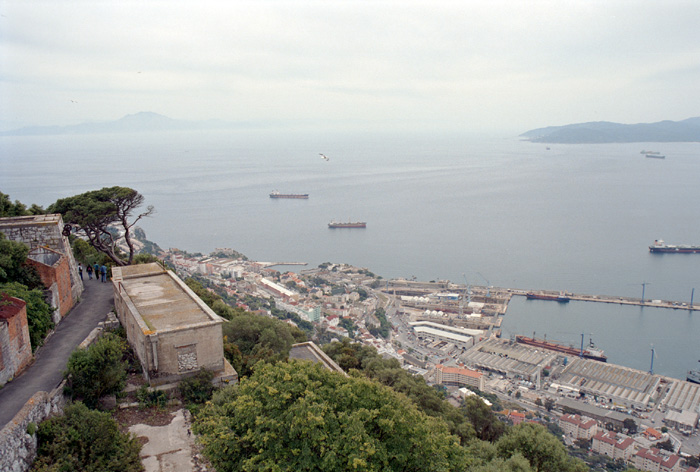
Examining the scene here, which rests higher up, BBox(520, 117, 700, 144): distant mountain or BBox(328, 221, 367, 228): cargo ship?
BBox(520, 117, 700, 144): distant mountain

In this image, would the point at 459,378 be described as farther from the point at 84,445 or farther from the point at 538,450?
the point at 84,445

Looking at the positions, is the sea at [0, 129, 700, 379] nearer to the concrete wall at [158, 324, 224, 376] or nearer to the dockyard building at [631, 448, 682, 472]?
the dockyard building at [631, 448, 682, 472]

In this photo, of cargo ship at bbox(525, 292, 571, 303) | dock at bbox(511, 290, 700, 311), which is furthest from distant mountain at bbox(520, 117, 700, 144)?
cargo ship at bbox(525, 292, 571, 303)

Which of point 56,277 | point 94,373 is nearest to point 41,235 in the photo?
point 56,277

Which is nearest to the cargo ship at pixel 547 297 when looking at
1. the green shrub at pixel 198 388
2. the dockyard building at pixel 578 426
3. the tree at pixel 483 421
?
the dockyard building at pixel 578 426

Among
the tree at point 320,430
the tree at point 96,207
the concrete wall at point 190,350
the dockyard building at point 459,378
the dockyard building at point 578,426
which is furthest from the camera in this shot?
the dockyard building at point 459,378

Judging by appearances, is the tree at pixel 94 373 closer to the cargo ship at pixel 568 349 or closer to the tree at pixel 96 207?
the tree at pixel 96 207
